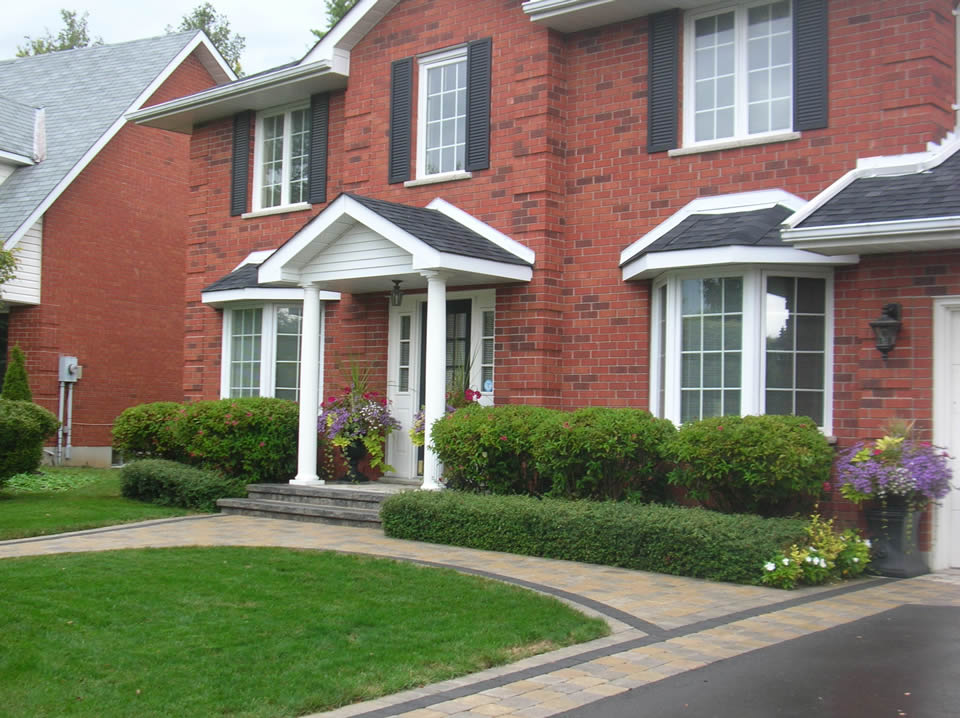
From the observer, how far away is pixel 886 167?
10.1 metres

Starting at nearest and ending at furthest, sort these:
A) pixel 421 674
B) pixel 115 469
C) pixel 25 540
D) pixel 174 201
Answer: pixel 421 674, pixel 25 540, pixel 115 469, pixel 174 201

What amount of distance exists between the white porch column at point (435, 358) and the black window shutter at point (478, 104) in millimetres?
1926

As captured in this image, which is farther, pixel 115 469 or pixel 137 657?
pixel 115 469

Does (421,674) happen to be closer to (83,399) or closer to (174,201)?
(83,399)

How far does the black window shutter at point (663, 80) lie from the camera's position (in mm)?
11539

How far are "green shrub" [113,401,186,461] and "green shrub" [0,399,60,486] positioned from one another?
52.3 inches

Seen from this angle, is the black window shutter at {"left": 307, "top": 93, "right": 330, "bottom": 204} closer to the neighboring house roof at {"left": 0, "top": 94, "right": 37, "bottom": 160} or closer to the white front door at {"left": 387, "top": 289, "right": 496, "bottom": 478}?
the white front door at {"left": 387, "top": 289, "right": 496, "bottom": 478}

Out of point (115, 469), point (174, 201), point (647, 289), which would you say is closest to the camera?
point (647, 289)

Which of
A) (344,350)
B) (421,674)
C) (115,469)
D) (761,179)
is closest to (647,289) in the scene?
(761,179)

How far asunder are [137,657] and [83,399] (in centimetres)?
1535

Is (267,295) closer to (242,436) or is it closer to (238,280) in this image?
(238,280)

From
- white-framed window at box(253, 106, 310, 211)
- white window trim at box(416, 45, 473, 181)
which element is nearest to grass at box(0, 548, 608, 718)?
white window trim at box(416, 45, 473, 181)

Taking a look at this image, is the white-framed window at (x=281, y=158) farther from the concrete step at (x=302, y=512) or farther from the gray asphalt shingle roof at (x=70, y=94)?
the gray asphalt shingle roof at (x=70, y=94)

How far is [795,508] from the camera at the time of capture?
988cm
